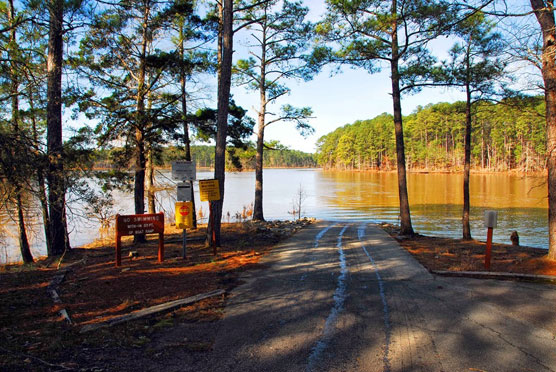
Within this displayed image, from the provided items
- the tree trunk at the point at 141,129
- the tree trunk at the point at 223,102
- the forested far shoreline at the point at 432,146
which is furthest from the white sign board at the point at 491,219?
the forested far shoreline at the point at 432,146

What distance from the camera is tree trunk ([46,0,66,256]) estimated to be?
5.26m

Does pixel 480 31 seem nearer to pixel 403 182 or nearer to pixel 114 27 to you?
pixel 403 182

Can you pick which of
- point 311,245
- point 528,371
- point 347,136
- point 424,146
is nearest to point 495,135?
point 424,146

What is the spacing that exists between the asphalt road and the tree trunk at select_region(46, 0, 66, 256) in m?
3.21

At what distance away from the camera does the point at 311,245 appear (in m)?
10.2

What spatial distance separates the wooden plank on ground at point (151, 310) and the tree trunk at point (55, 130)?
1795 mm

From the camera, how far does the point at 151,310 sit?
4.77 meters

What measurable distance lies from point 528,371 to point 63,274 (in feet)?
24.9

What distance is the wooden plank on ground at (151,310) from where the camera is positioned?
425 cm

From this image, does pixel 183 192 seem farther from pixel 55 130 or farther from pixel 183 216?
pixel 55 130

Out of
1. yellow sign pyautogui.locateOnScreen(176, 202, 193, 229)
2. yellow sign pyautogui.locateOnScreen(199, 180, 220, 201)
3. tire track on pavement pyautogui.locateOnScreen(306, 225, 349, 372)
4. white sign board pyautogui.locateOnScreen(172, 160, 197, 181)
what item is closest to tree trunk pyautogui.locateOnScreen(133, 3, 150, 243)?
white sign board pyautogui.locateOnScreen(172, 160, 197, 181)

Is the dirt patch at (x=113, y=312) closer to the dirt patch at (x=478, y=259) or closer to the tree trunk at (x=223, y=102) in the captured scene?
the tree trunk at (x=223, y=102)

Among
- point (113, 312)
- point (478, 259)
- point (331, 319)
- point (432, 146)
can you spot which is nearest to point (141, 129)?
point (113, 312)

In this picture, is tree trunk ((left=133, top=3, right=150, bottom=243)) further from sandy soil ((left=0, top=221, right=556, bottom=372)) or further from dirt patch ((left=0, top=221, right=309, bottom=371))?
dirt patch ((left=0, top=221, right=309, bottom=371))
